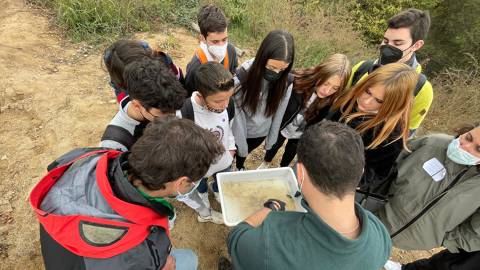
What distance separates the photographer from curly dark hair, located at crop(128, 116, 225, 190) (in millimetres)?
1285

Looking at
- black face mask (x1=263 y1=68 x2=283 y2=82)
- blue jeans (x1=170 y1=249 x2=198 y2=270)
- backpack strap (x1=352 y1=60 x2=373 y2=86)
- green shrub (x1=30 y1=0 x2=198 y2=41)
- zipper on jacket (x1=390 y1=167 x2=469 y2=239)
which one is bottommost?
blue jeans (x1=170 y1=249 x2=198 y2=270)

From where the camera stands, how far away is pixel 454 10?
1291 cm

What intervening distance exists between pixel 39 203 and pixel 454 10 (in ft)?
55.2

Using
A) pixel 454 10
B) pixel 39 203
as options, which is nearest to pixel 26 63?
pixel 39 203

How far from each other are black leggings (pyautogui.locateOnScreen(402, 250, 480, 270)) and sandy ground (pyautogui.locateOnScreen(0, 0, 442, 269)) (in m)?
0.69

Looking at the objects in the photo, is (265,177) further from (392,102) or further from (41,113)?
(41,113)

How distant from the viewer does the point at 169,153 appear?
1.30 meters

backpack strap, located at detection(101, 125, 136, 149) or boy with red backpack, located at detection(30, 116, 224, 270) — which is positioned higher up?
boy with red backpack, located at detection(30, 116, 224, 270)

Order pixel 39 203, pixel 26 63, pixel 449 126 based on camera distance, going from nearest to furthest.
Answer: pixel 39 203, pixel 26 63, pixel 449 126

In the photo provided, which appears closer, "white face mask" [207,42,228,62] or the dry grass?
"white face mask" [207,42,228,62]

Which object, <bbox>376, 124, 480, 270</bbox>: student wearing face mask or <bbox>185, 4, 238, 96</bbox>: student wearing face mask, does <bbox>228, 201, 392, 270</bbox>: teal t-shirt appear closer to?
<bbox>376, 124, 480, 270</bbox>: student wearing face mask

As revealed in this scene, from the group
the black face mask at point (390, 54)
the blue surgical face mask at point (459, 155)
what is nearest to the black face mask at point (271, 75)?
the black face mask at point (390, 54)

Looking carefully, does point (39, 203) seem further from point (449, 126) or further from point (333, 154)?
point (449, 126)

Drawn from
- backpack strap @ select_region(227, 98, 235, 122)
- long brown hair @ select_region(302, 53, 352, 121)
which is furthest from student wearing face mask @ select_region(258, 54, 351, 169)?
backpack strap @ select_region(227, 98, 235, 122)
